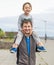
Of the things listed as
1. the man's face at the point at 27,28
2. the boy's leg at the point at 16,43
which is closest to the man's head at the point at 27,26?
the man's face at the point at 27,28

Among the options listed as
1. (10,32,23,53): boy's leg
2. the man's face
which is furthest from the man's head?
(10,32,23,53): boy's leg

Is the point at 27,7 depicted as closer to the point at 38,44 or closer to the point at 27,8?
the point at 27,8

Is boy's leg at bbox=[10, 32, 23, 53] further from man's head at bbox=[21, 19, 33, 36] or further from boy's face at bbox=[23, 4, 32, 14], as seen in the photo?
boy's face at bbox=[23, 4, 32, 14]

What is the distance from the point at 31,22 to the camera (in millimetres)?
5219

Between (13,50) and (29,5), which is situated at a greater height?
(29,5)

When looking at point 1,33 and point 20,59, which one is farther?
point 1,33

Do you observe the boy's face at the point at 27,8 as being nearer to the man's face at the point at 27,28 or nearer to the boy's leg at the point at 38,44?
the man's face at the point at 27,28

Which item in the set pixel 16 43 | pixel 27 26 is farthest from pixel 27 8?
pixel 16 43

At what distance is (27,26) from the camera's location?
5.14 meters

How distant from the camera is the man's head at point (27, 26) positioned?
514 centimetres

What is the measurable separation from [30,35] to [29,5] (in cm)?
48

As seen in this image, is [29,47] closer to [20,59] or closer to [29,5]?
[20,59]

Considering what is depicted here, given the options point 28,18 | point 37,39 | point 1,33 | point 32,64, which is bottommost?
point 1,33

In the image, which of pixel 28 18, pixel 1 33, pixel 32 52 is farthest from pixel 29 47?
pixel 1 33
